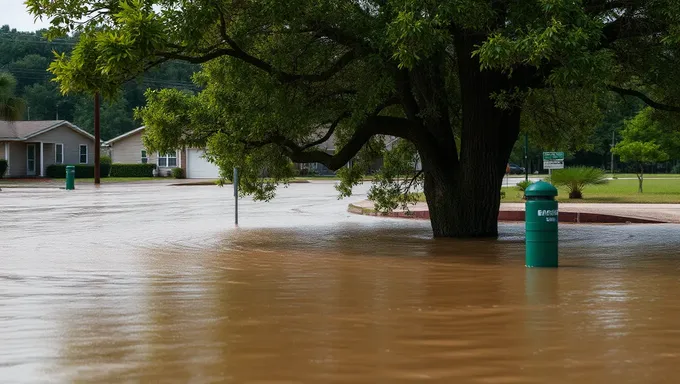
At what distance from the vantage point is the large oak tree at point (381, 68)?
13742mm

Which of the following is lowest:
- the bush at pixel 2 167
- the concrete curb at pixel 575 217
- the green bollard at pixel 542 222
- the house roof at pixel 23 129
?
the concrete curb at pixel 575 217

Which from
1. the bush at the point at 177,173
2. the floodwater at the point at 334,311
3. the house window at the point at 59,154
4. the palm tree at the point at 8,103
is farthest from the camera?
the house window at the point at 59,154

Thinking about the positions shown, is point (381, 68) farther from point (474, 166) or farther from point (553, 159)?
point (553, 159)

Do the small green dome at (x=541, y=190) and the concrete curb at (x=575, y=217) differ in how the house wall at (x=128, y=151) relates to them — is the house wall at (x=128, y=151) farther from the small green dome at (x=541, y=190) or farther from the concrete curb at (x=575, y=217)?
the small green dome at (x=541, y=190)

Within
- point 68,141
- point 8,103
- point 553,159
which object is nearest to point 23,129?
point 68,141

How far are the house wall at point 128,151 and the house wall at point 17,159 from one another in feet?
31.0

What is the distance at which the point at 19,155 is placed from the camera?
67.1 metres

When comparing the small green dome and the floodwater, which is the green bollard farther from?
the floodwater

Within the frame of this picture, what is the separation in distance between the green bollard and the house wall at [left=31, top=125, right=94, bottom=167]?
59606 millimetres

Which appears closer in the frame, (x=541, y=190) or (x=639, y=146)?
(x=541, y=190)

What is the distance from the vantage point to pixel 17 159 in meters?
66.9

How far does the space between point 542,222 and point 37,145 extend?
2444 inches

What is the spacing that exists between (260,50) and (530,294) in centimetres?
975

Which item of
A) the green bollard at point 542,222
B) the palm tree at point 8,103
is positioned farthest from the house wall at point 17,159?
the green bollard at point 542,222
